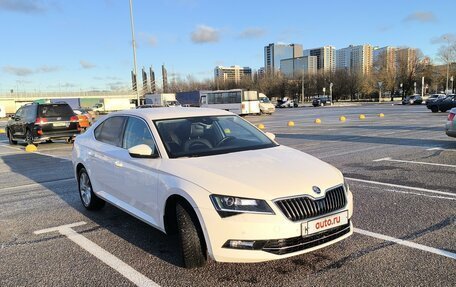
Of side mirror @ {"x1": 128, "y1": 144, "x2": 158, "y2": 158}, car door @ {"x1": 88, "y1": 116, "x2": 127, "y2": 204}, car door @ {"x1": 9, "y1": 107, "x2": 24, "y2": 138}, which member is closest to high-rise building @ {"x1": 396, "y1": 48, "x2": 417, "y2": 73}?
car door @ {"x1": 9, "y1": 107, "x2": 24, "y2": 138}

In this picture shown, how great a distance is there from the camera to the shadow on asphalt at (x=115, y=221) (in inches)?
180

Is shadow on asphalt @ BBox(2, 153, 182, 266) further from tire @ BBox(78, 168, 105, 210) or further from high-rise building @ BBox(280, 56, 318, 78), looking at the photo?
high-rise building @ BBox(280, 56, 318, 78)

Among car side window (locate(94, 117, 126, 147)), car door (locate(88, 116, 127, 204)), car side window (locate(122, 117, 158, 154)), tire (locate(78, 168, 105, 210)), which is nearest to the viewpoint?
car side window (locate(122, 117, 158, 154))

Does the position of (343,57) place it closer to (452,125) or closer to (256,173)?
(452,125)

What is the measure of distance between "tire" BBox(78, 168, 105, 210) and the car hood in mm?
2365

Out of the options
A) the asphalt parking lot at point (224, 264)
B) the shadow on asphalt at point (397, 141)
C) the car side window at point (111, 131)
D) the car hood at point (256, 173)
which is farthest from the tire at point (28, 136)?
the car hood at point (256, 173)

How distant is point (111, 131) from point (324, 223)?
3413 mm

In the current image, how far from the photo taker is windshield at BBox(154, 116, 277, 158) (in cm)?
458

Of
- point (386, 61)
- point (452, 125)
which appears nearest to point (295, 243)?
point (452, 125)

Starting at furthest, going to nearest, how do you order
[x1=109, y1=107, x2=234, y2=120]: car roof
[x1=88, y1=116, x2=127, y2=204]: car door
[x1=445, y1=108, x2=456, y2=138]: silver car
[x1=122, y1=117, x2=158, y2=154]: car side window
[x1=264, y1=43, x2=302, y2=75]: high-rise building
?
[x1=264, y1=43, x2=302, y2=75]: high-rise building, [x1=445, y1=108, x2=456, y2=138]: silver car, [x1=88, y1=116, x2=127, y2=204]: car door, [x1=109, y1=107, x2=234, y2=120]: car roof, [x1=122, y1=117, x2=158, y2=154]: car side window

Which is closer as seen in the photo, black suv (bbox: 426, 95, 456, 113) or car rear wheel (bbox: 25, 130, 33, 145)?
car rear wheel (bbox: 25, 130, 33, 145)

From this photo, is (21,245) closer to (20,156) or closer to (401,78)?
(20,156)

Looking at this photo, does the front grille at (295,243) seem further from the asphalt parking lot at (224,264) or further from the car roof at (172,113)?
the car roof at (172,113)

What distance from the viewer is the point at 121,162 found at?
4.99 m
